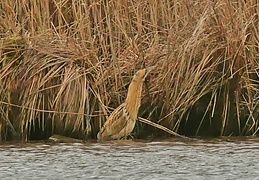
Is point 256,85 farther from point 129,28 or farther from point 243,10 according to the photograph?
point 129,28

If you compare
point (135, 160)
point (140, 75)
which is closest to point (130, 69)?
point (140, 75)

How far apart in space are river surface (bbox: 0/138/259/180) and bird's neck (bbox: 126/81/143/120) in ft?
0.73

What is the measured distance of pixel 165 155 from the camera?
5.93 m

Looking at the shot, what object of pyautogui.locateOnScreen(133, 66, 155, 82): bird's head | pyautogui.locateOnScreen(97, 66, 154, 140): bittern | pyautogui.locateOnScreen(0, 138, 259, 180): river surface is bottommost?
pyautogui.locateOnScreen(0, 138, 259, 180): river surface

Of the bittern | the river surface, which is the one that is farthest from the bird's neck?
A: the river surface

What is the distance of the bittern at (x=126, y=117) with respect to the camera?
260 inches

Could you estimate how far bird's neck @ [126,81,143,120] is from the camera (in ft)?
21.6

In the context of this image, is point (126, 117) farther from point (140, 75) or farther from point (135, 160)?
point (135, 160)

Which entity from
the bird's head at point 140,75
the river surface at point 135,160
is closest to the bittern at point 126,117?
the bird's head at point 140,75

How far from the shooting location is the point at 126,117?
6.59 m

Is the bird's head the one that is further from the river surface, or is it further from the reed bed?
the river surface

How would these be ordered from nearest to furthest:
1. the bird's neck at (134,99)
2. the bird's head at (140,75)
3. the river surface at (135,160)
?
the river surface at (135,160), the bird's neck at (134,99), the bird's head at (140,75)

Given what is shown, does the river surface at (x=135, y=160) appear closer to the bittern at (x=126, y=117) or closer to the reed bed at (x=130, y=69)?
the bittern at (x=126, y=117)

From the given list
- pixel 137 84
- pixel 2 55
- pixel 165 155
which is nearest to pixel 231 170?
pixel 165 155
